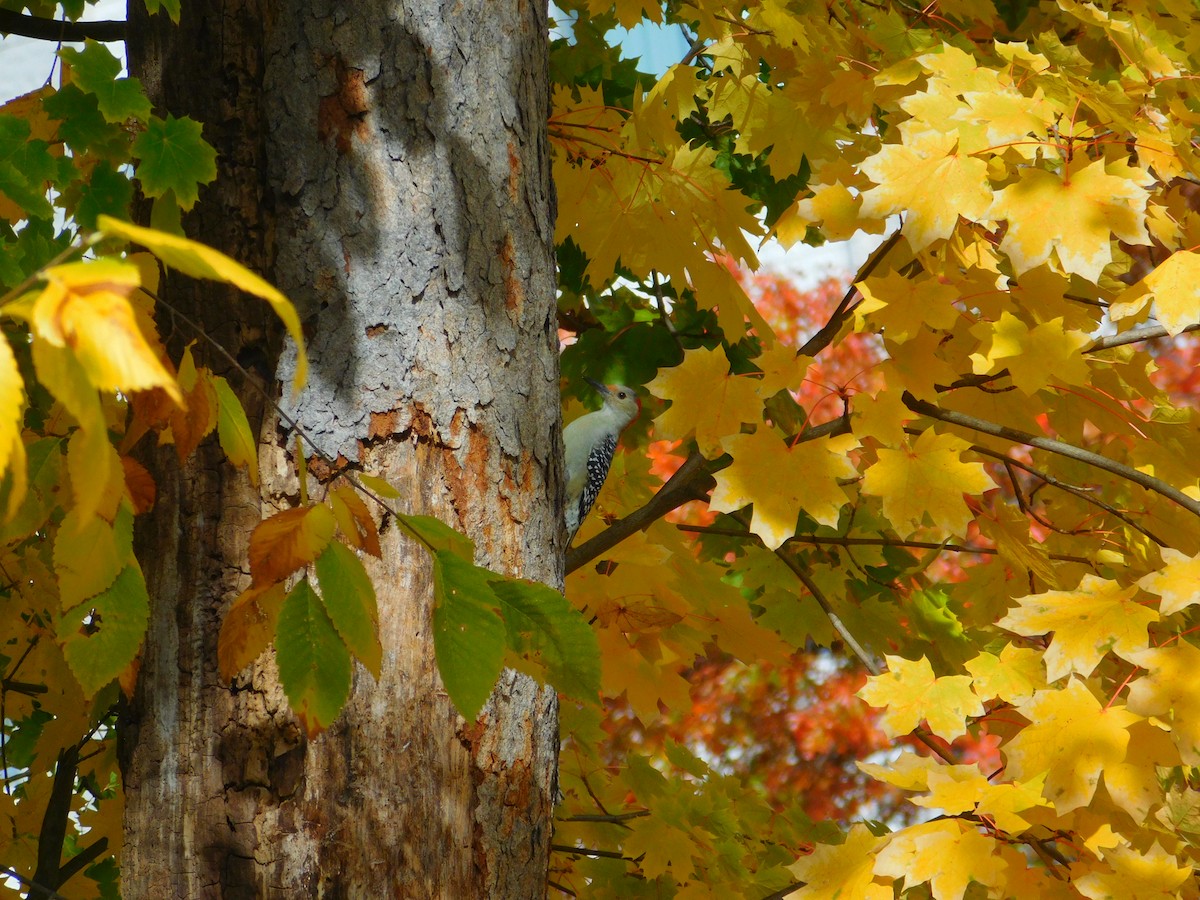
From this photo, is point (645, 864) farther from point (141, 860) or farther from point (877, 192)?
point (877, 192)

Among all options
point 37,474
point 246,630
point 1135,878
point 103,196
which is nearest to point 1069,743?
point 1135,878

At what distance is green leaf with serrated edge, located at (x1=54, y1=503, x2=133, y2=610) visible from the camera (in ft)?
2.92

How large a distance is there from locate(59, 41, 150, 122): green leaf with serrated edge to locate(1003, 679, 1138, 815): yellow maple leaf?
1.52m

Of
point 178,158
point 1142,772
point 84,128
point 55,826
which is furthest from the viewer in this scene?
point 55,826

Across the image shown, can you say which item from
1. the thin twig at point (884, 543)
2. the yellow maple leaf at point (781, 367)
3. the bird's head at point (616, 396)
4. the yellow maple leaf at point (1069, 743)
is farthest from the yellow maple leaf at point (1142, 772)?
the bird's head at point (616, 396)

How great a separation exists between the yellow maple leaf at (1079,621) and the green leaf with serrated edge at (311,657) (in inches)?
43.1

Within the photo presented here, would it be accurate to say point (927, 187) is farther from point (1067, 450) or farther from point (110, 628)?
point (110, 628)

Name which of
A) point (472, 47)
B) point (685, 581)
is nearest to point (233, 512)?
point (472, 47)

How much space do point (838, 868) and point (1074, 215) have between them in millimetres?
1097

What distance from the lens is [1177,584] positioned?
146 centimetres

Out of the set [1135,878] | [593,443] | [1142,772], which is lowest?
[1135,878]

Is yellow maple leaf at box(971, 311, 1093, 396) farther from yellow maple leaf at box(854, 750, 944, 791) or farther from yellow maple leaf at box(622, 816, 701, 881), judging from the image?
yellow maple leaf at box(622, 816, 701, 881)

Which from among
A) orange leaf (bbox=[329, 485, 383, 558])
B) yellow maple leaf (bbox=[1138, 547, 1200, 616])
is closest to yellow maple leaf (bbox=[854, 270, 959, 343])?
yellow maple leaf (bbox=[1138, 547, 1200, 616])

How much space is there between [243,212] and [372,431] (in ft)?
1.19
